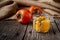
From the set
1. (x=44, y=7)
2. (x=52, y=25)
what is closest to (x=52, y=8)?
(x=44, y=7)

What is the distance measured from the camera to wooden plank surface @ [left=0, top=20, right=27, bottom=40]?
1125 mm

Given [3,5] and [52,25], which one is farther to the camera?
[3,5]

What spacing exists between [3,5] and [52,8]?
615mm

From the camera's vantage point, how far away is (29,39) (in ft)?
3.54

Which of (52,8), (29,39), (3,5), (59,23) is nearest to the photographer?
(29,39)

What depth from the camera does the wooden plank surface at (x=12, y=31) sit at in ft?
3.69

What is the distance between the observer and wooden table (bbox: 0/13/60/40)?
111cm

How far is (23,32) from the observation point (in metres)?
1.21

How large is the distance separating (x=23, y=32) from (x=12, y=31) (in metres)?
0.09

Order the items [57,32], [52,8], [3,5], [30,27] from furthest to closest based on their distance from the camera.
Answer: [52,8] → [3,5] → [30,27] → [57,32]

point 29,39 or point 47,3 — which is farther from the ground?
point 29,39

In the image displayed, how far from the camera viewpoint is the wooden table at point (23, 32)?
1.11 meters

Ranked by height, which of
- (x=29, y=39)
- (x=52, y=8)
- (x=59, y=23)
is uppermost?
(x=29, y=39)

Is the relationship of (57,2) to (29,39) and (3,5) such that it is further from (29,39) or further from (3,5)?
(29,39)
